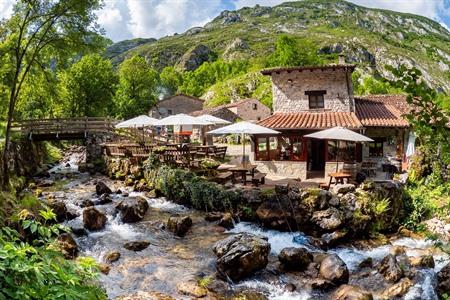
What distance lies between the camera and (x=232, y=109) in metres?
47.5

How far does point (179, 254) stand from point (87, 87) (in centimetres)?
3568

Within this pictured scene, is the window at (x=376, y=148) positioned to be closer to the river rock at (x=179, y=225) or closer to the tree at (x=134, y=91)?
the river rock at (x=179, y=225)

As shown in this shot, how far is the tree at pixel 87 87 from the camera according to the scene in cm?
4131

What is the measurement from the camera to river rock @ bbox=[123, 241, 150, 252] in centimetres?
1221

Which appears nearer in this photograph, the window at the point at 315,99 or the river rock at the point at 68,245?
the river rock at the point at 68,245

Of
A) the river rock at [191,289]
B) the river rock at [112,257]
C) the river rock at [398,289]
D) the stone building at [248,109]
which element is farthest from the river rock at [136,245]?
the stone building at [248,109]

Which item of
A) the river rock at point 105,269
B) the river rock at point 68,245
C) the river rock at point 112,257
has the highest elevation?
the river rock at point 68,245

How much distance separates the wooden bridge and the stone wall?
1501 cm

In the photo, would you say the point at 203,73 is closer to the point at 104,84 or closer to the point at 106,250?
the point at 104,84

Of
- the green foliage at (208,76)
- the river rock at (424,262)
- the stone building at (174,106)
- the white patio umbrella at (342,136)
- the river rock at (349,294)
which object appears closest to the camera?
the river rock at (349,294)

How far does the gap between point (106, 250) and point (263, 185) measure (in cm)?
787

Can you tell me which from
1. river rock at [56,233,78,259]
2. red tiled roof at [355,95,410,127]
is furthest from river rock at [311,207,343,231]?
red tiled roof at [355,95,410,127]

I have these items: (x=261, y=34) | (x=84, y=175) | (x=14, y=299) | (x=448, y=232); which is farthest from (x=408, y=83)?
(x=261, y=34)

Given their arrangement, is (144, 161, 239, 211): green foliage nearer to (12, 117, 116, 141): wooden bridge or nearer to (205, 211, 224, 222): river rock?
(205, 211, 224, 222): river rock
